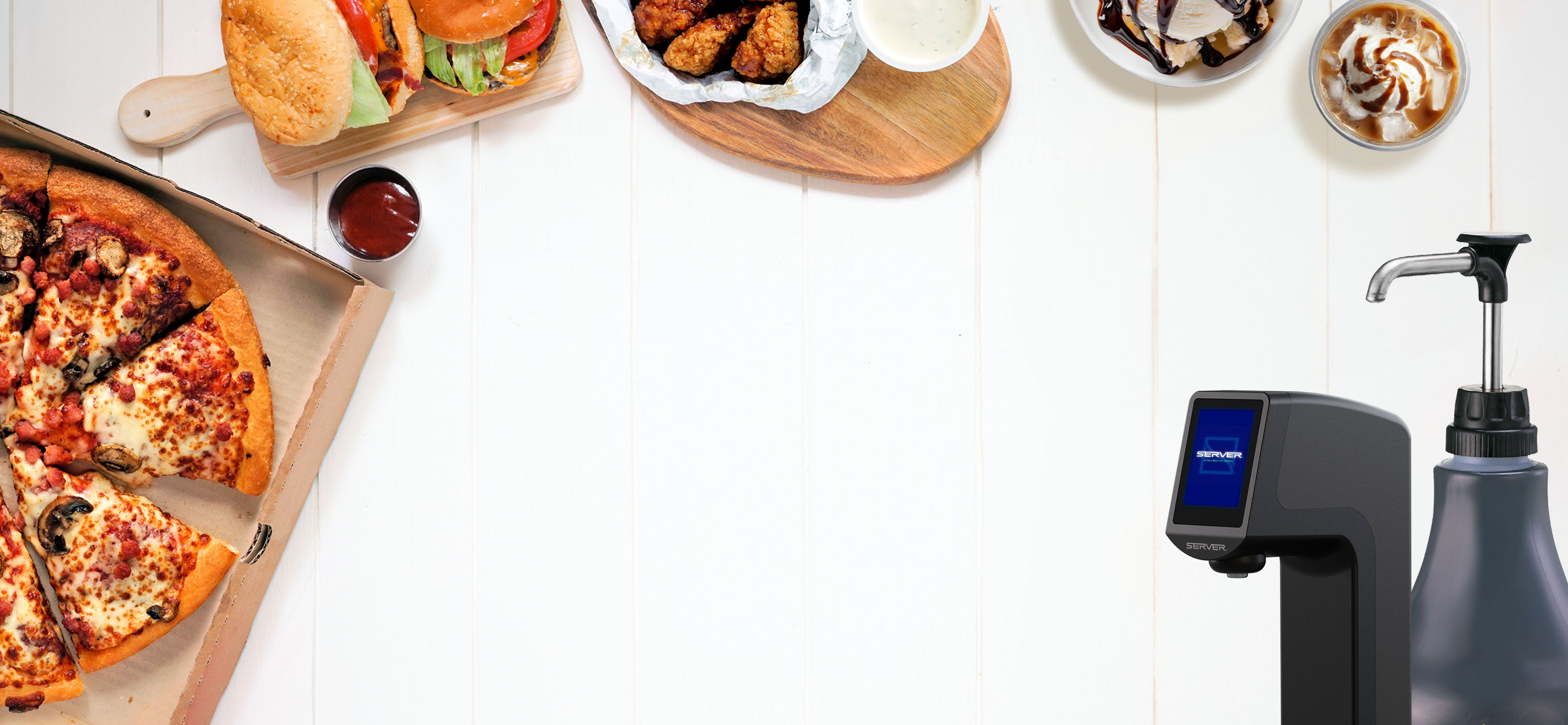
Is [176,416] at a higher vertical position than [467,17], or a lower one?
lower

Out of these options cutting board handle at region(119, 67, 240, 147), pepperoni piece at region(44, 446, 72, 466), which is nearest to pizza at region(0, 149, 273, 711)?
pepperoni piece at region(44, 446, 72, 466)

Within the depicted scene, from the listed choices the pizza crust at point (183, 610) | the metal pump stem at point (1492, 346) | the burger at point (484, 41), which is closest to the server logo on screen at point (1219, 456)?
the metal pump stem at point (1492, 346)

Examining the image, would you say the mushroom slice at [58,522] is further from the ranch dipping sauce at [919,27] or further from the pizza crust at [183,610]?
the ranch dipping sauce at [919,27]

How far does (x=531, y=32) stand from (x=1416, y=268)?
3.37 feet

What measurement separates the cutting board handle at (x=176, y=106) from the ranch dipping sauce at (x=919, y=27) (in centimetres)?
91

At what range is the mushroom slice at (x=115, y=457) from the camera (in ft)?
3.75

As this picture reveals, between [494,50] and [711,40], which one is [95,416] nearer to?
[494,50]

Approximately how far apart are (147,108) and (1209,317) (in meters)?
1.52

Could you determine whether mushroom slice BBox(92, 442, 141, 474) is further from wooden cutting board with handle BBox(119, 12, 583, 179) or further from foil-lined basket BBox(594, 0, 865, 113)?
foil-lined basket BBox(594, 0, 865, 113)

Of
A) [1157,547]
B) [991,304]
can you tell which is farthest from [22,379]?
[1157,547]

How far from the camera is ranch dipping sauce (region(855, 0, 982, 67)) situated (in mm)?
1109

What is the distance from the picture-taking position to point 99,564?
44.8 inches

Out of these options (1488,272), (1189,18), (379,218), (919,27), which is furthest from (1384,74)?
(379,218)

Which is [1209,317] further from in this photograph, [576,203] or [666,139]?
[576,203]
